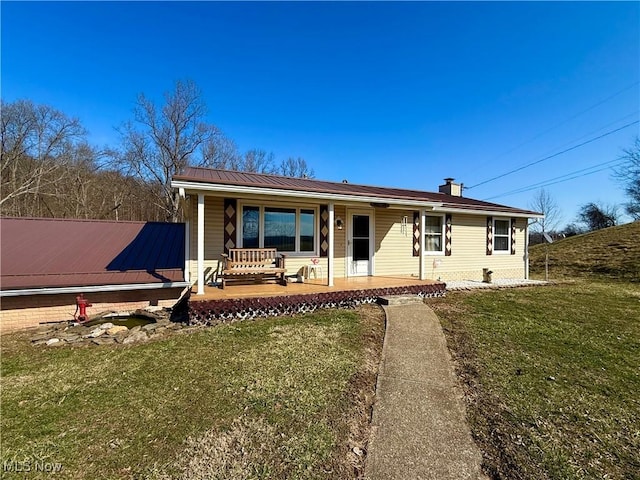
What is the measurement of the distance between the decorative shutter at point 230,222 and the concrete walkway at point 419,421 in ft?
15.9

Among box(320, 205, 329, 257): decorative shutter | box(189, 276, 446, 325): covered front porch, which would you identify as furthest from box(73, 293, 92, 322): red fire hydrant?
box(320, 205, 329, 257): decorative shutter

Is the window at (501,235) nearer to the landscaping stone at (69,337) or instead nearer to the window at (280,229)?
the window at (280,229)

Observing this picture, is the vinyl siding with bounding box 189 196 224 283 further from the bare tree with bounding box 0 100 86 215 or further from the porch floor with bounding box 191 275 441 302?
the bare tree with bounding box 0 100 86 215

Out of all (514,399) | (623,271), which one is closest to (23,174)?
(514,399)

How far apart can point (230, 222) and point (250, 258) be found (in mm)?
1164

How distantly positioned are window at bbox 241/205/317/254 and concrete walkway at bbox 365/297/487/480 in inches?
172

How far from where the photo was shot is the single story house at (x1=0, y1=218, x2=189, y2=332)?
5.98 metres

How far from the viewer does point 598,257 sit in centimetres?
1609

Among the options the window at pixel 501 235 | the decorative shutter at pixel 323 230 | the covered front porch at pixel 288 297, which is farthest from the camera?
the window at pixel 501 235

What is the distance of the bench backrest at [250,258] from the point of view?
23.1 ft

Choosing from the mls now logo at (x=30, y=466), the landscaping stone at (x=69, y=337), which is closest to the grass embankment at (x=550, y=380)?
the mls now logo at (x=30, y=466)

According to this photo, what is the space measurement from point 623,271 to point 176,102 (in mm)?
30741

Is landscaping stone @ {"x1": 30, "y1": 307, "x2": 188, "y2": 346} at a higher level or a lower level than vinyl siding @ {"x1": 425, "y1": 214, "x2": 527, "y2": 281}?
lower

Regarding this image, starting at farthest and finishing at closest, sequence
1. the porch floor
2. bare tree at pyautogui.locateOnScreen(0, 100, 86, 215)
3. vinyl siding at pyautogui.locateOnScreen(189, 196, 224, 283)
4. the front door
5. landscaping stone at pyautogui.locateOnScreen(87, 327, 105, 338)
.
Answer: bare tree at pyautogui.locateOnScreen(0, 100, 86, 215), the front door, vinyl siding at pyautogui.locateOnScreen(189, 196, 224, 283), the porch floor, landscaping stone at pyautogui.locateOnScreen(87, 327, 105, 338)
